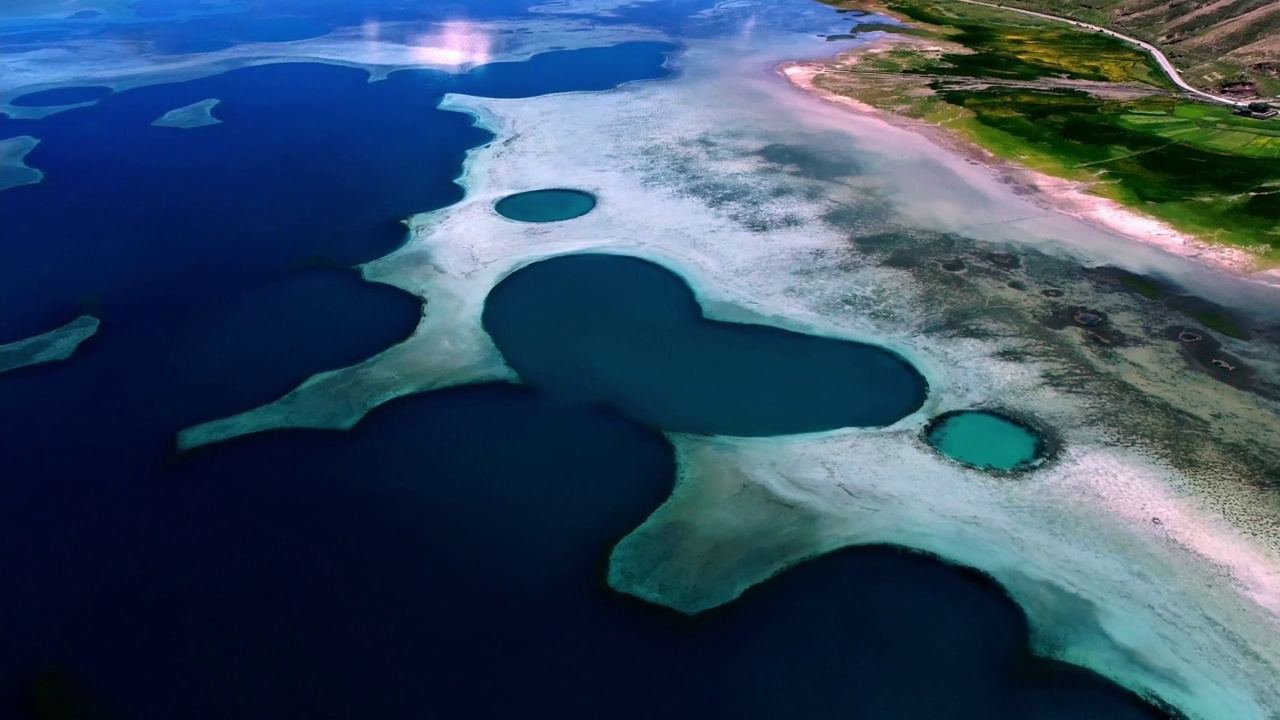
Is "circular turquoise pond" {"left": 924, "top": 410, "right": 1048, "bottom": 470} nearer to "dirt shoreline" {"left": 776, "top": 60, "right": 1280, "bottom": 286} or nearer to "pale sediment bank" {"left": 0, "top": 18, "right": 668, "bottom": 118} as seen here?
"dirt shoreline" {"left": 776, "top": 60, "right": 1280, "bottom": 286}

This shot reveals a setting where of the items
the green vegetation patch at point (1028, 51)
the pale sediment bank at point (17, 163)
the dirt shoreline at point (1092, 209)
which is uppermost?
the green vegetation patch at point (1028, 51)

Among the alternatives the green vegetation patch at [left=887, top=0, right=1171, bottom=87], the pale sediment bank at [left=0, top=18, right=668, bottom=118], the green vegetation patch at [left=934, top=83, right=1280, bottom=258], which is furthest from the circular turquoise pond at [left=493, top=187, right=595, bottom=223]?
the green vegetation patch at [left=887, top=0, right=1171, bottom=87]

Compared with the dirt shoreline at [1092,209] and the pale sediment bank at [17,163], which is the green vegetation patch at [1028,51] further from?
the pale sediment bank at [17,163]

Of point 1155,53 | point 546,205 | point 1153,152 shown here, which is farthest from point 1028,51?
point 546,205

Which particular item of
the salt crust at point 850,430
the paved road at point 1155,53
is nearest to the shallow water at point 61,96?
the salt crust at point 850,430

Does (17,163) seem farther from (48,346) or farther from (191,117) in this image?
(48,346)
